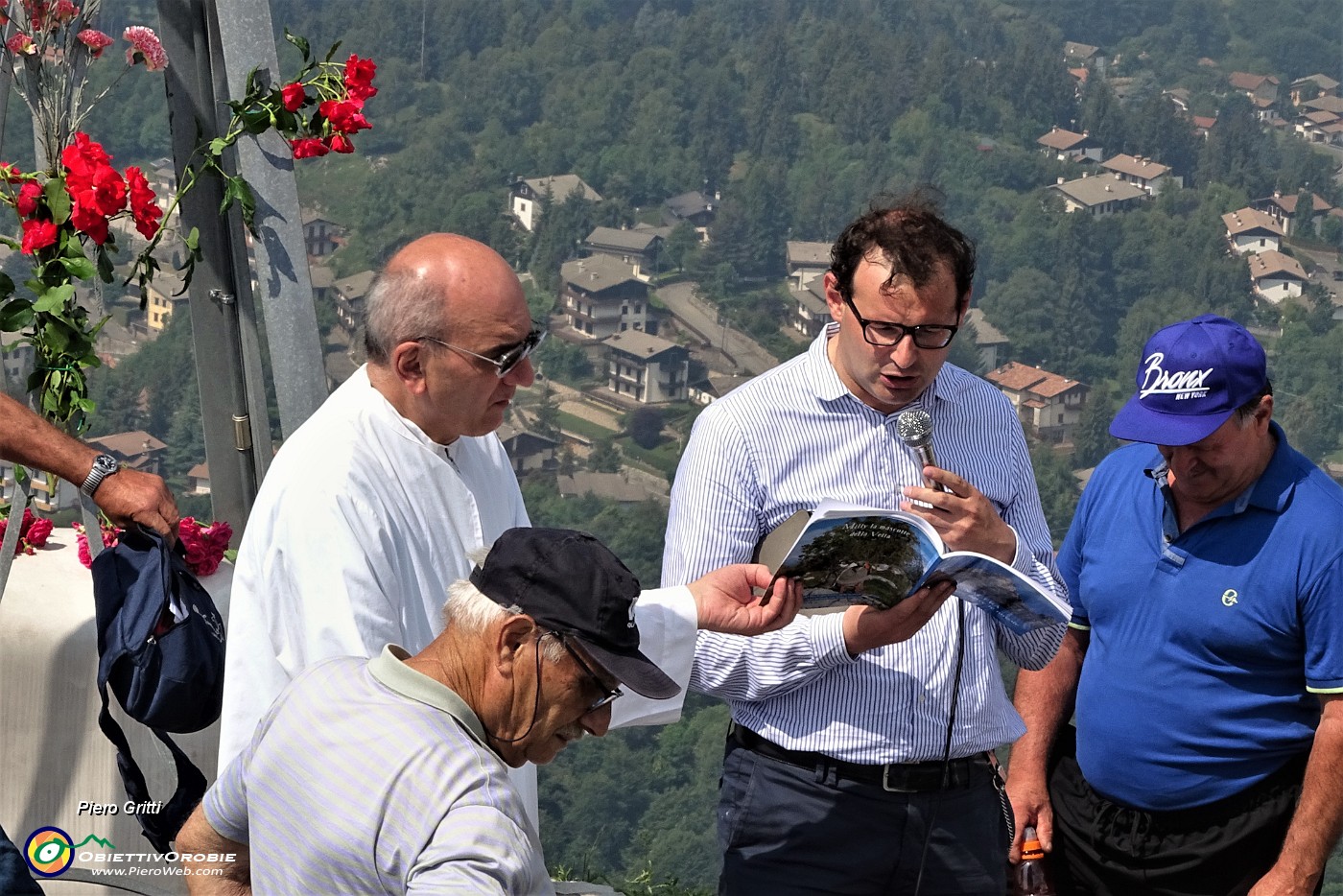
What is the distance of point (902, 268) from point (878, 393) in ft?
0.75

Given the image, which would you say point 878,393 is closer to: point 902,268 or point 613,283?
point 902,268

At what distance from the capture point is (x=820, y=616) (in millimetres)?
2486

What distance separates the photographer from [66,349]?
3.13 m

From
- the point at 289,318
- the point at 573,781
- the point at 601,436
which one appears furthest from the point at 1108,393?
the point at 289,318

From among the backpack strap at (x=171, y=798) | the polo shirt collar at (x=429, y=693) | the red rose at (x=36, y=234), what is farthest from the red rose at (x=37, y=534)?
the polo shirt collar at (x=429, y=693)

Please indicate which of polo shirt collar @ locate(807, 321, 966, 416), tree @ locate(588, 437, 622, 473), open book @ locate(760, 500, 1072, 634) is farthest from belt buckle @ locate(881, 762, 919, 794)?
tree @ locate(588, 437, 622, 473)

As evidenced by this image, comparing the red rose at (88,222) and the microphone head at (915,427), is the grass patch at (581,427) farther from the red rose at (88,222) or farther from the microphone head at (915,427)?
the microphone head at (915,427)

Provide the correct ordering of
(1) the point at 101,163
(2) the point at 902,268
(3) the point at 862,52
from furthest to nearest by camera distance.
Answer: (3) the point at 862,52 < (1) the point at 101,163 < (2) the point at 902,268

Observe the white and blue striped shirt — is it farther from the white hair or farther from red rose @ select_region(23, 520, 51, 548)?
red rose @ select_region(23, 520, 51, 548)

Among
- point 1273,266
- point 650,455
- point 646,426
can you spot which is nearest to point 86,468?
point 650,455

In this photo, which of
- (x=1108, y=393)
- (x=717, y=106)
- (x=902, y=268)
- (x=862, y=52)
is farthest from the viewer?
(x=862, y=52)

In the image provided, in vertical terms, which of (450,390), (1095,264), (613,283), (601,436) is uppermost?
(450,390)

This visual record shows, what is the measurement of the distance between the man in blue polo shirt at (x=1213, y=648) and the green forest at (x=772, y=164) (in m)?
0.78

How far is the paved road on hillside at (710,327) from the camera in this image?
11578mm
